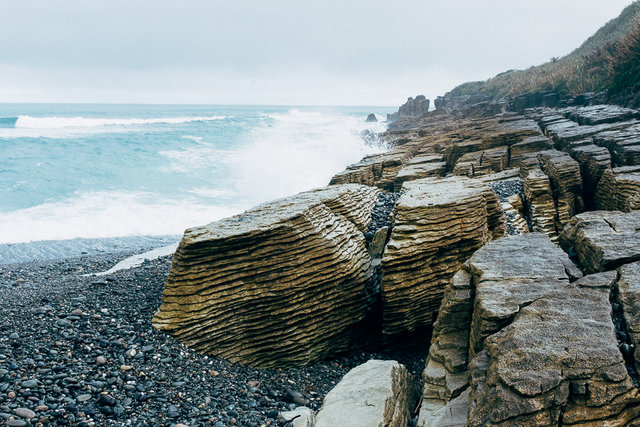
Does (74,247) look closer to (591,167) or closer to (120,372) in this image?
(120,372)

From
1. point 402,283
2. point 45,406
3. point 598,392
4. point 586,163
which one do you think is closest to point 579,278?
point 598,392

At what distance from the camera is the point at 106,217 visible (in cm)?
1711

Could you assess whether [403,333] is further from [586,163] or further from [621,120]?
[621,120]

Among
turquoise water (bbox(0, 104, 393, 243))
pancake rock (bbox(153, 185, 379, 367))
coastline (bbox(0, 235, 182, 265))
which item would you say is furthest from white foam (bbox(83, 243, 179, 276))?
turquoise water (bbox(0, 104, 393, 243))

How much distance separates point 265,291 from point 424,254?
92.3 inches

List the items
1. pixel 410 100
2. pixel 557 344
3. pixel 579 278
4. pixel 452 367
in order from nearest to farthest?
pixel 557 344 < pixel 579 278 < pixel 452 367 < pixel 410 100

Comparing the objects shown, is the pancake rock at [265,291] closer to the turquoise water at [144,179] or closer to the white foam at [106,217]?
the white foam at [106,217]

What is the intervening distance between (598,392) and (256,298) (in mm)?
4178

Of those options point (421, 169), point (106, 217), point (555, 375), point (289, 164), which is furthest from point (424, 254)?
point (289, 164)

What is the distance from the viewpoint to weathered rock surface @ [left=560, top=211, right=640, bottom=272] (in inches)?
143

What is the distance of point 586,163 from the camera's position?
414 inches

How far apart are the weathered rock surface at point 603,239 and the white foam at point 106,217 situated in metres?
13.9

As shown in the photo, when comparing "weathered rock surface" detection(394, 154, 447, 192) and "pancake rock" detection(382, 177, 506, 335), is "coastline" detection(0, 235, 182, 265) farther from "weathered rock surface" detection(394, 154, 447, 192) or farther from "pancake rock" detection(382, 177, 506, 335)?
"pancake rock" detection(382, 177, 506, 335)

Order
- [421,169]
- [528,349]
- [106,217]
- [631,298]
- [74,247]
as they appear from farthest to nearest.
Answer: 1. [106,217]
2. [74,247]
3. [421,169]
4. [631,298]
5. [528,349]
